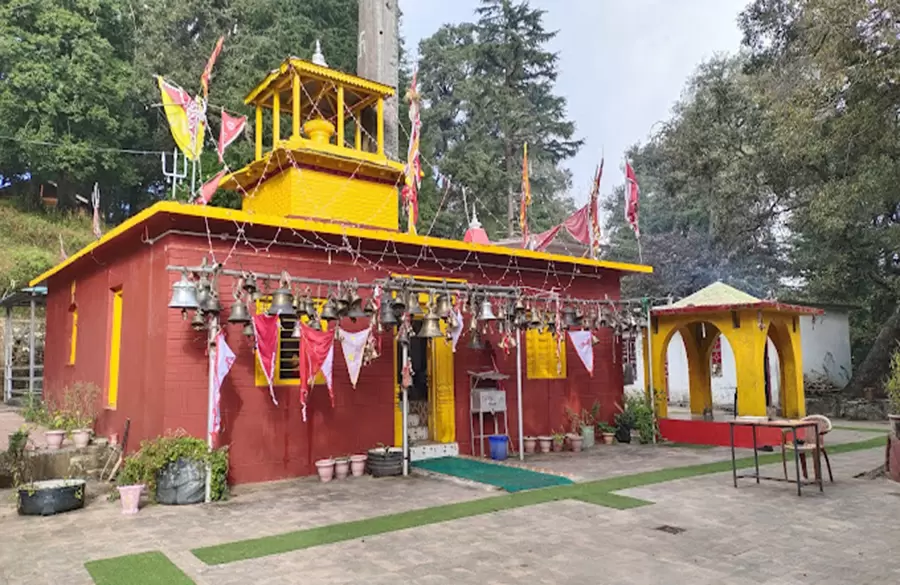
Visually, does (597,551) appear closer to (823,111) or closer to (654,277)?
(823,111)

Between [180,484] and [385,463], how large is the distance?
3.17 meters

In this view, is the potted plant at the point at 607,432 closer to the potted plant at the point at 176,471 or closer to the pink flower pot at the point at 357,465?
the pink flower pot at the point at 357,465

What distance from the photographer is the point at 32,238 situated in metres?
30.1

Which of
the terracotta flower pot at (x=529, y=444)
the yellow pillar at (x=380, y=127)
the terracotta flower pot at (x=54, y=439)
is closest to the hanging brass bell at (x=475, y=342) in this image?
the terracotta flower pot at (x=529, y=444)

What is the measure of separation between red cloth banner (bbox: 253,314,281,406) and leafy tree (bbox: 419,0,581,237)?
24.6m

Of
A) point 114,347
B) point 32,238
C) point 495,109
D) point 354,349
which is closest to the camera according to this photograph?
point 354,349

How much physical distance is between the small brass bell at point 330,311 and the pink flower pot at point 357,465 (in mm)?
2738

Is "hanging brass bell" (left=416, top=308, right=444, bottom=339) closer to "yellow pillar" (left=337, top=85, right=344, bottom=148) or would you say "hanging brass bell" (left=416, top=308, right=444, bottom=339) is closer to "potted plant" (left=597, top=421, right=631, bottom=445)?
"yellow pillar" (left=337, top=85, right=344, bottom=148)

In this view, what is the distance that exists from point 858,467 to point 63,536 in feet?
39.9

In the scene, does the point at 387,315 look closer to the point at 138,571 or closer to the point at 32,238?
the point at 138,571

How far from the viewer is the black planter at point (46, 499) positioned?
26.1 feet

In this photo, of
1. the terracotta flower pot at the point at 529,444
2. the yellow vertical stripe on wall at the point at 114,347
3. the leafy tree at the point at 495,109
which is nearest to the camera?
the yellow vertical stripe on wall at the point at 114,347

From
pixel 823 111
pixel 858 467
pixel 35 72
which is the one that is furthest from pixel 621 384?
pixel 35 72

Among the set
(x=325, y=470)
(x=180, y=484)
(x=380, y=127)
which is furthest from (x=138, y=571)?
(x=380, y=127)
